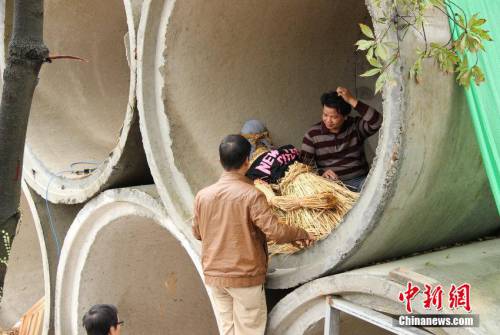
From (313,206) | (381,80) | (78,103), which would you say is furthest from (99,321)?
(78,103)

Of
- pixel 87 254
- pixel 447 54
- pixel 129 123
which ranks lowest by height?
pixel 87 254

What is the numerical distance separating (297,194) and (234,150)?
595mm

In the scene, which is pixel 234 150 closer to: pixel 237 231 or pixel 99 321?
pixel 237 231

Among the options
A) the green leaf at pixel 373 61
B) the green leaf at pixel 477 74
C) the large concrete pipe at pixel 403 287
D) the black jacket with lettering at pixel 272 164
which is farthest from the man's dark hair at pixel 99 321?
the green leaf at pixel 477 74

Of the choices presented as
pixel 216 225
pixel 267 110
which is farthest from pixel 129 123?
pixel 216 225

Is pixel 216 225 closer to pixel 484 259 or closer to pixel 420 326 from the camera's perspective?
pixel 420 326

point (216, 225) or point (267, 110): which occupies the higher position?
point (267, 110)

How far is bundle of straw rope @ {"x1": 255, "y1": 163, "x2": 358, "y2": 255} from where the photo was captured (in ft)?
9.36

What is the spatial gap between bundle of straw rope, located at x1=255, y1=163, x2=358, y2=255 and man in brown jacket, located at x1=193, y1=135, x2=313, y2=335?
0.10 metres

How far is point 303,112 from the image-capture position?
441cm

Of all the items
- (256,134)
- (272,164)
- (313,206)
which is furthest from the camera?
(256,134)

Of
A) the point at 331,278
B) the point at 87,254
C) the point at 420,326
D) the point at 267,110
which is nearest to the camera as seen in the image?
the point at 420,326

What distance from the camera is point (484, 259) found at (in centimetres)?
258

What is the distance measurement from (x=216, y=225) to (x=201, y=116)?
45.5 inches
